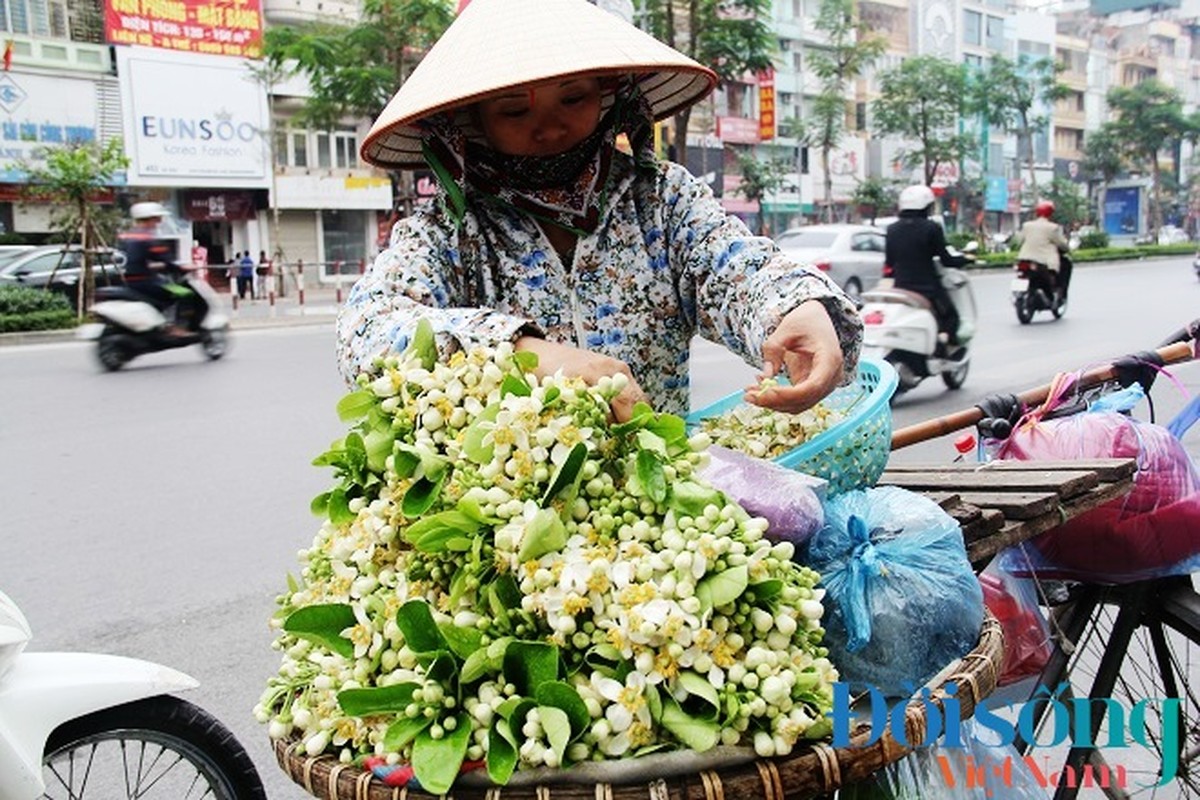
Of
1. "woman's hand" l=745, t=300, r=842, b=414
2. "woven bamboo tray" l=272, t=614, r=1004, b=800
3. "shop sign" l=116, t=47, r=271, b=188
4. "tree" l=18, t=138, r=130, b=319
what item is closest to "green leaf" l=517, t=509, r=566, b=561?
"woven bamboo tray" l=272, t=614, r=1004, b=800

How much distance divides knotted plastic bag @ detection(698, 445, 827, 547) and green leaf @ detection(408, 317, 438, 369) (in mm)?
326

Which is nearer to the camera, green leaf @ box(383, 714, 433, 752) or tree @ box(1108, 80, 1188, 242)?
green leaf @ box(383, 714, 433, 752)

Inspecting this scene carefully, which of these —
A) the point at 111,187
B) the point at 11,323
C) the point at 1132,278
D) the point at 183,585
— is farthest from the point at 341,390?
the point at 1132,278

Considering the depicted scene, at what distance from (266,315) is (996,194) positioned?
132 feet

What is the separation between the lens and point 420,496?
1.17m

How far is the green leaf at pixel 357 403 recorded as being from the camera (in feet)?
4.13

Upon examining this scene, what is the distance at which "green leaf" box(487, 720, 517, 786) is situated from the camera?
38.5 inches

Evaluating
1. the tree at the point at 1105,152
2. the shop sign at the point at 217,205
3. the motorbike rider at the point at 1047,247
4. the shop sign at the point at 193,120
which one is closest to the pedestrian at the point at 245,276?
the shop sign at the point at 217,205

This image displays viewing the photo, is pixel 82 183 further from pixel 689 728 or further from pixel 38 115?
pixel 689 728

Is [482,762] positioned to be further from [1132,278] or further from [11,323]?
[1132,278]

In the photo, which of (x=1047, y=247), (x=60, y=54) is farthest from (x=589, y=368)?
(x=60, y=54)

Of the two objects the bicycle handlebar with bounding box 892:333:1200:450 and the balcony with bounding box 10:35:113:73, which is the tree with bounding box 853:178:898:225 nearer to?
the balcony with bounding box 10:35:113:73

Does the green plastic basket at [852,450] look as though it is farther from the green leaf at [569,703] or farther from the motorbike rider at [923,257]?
the motorbike rider at [923,257]

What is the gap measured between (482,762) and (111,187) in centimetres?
2663
